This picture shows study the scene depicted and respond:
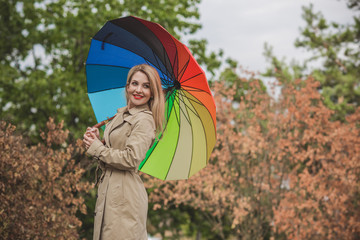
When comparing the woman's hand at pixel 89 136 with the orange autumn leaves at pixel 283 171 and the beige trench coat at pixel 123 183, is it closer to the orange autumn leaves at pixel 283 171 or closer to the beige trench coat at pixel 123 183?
the beige trench coat at pixel 123 183

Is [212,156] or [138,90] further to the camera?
[212,156]

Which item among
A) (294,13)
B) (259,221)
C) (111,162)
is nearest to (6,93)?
(259,221)

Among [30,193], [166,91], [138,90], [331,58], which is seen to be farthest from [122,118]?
[331,58]

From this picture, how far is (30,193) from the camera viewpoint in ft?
15.1

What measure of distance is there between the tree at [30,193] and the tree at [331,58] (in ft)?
37.5

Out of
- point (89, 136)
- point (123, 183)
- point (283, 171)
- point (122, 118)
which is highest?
point (122, 118)

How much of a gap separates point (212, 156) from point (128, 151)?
5.97 m

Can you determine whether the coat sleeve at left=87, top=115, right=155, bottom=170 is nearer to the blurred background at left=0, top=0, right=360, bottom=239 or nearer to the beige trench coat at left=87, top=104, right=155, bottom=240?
the beige trench coat at left=87, top=104, right=155, bottom=240

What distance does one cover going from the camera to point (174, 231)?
10969mm

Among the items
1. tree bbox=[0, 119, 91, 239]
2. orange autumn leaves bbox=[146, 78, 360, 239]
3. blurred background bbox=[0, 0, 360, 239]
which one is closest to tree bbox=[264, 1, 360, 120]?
blurred background bbox=[0, 0, 360, 239]

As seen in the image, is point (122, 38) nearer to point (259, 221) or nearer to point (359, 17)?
point (259, 221)

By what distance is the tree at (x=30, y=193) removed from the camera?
425 centimetres

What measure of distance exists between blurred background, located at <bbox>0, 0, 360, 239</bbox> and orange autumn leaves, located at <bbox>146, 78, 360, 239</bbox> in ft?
0.09

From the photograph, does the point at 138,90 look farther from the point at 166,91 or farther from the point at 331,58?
the point at 331,58
